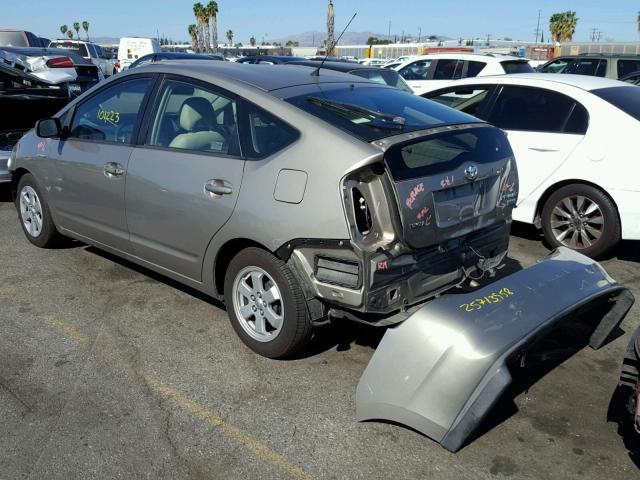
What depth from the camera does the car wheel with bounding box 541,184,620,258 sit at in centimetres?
553

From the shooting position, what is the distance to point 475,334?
2.99m

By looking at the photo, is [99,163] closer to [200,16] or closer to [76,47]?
[76,47]

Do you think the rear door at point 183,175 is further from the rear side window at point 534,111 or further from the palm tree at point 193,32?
the palm tree at point 193,32

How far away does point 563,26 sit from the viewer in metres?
58.9

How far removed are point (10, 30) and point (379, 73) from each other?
17.1 meters

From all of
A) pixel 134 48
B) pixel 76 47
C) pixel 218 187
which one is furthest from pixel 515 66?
pixel 134 48

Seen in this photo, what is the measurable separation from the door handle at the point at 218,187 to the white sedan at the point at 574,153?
341cm

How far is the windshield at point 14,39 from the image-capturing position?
71.6ft

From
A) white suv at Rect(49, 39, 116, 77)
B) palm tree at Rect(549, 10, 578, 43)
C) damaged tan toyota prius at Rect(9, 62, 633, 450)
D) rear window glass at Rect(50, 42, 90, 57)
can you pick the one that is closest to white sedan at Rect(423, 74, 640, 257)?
damaged tan toyota prius at Rect(9, 62, 633, 450)

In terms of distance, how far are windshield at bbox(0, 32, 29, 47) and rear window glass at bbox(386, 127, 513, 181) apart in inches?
874

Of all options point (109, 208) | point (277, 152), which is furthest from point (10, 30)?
point (277, 152)

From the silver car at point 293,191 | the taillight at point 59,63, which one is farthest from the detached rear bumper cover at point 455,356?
the taillight at point 59,63

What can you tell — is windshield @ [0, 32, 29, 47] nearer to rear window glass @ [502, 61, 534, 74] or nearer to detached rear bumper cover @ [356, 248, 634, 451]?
rear window glass @ [502, 61, 534, 74]

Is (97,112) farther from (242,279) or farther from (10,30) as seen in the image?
(10,30)
